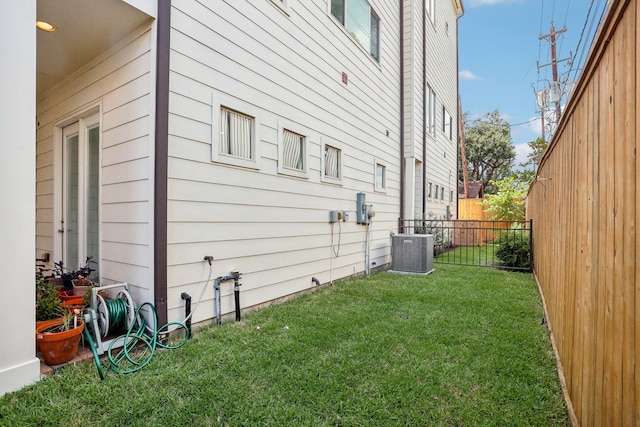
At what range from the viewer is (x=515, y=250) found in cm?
702

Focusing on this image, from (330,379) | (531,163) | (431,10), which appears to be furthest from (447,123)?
(330,379)

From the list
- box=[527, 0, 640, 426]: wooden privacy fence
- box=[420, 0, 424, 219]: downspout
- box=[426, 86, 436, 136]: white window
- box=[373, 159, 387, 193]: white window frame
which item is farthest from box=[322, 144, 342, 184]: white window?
box=[426, 86, 436, 136]: white window

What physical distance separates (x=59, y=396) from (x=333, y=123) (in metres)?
4.55

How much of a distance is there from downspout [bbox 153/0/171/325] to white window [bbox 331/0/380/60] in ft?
11.1

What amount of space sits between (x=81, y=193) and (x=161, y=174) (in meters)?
1.69

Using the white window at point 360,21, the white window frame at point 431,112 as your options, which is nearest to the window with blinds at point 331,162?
the white window at point 360,21

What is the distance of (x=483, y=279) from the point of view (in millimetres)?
5824

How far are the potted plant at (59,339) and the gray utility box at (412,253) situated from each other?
207 inches

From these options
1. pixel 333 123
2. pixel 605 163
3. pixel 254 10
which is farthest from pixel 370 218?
pixel 605 163

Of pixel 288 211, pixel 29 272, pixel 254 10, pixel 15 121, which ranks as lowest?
pixel 29 272

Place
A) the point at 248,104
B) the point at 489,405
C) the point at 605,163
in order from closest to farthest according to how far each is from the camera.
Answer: the point at 605,163 → the point at 489,405 → the point at 248,104

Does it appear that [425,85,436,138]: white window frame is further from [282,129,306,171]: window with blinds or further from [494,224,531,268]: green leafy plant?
[282,129,306,171]: window with blinds

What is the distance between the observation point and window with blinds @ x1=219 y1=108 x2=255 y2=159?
3486mm

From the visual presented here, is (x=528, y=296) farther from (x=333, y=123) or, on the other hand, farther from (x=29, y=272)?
(x=29, y=272)
